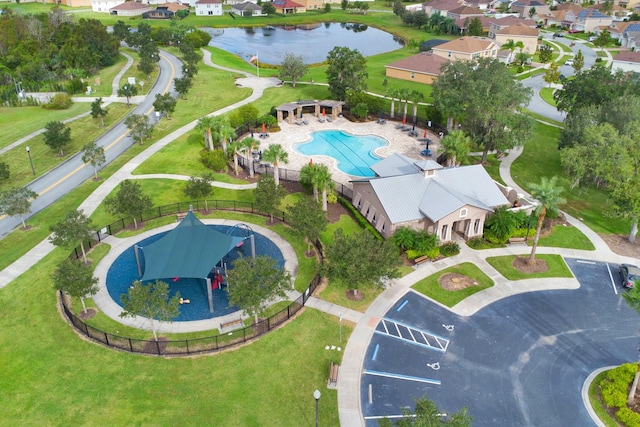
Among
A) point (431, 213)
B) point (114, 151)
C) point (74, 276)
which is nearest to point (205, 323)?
point (74, 276)

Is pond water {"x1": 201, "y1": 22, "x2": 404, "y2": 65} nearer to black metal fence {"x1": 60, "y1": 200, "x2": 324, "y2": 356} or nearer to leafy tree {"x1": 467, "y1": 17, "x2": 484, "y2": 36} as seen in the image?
leafy tree {"x1": 467, "y1": 17, "x2": 484, "y2": 36}

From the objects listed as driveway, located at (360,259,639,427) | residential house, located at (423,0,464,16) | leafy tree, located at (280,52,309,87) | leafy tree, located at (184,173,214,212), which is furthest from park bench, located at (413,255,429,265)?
residential house, located at (423,0,464,16)

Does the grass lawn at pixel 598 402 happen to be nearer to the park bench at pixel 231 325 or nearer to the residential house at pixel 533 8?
the park bench at pixel 231 325

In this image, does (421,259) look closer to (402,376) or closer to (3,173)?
(402,376)

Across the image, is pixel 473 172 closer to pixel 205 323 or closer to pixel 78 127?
pixel 205 323

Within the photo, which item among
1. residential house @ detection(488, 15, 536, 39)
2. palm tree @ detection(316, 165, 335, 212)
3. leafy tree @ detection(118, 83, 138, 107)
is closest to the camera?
palm tree @ detection(316, 165, 335, 212)

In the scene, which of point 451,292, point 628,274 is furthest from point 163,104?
point 628,274
